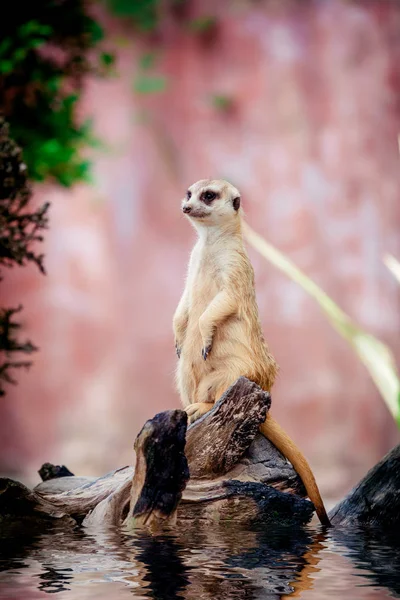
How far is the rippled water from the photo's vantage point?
2.42m

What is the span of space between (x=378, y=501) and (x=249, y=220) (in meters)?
7.23

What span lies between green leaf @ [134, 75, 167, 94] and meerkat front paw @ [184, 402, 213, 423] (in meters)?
8.23

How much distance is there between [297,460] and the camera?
371 centimetres

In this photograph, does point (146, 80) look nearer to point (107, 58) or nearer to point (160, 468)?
point (107, 58)

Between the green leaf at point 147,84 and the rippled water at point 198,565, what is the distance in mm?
8698

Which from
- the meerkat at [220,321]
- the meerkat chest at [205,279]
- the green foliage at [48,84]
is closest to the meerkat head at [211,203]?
the meerkat at [220,321]

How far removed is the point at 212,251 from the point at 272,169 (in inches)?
287

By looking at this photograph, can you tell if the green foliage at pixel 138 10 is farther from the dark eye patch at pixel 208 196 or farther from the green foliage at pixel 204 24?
the dark eye patch at pixel 208 196

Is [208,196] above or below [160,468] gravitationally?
above

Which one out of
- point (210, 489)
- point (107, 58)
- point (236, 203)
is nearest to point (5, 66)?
point (107, 58)

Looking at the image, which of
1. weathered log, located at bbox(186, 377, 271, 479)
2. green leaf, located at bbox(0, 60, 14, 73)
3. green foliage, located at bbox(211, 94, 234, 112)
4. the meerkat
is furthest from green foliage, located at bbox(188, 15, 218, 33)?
weathered log, located at bbox(186, 377, 271, 479)

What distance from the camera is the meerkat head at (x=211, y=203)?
386cm

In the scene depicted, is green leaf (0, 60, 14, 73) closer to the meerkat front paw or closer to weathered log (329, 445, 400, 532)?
the meerkat front paw

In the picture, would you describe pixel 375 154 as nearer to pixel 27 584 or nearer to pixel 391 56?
pixel 391 56
